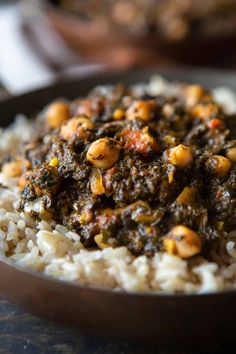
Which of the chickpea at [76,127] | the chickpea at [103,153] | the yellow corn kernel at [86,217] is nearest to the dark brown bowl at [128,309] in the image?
the yellow corn kernel at [86,217]

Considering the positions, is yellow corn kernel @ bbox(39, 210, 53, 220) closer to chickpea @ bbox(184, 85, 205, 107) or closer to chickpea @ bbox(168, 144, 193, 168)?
chickpea @ bbox(168, 144, 193, 168)

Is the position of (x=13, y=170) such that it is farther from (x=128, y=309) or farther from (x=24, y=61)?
(x=24, y=61)

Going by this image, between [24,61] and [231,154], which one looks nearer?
[231,154]

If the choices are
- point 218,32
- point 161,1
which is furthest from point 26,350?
point 161,1

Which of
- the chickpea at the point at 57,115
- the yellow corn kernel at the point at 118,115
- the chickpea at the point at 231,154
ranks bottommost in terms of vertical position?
the chickpea at the point at 231,154

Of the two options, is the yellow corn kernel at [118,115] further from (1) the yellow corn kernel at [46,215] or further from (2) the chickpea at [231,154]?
(1) the yellow corn kernel at [46,215]

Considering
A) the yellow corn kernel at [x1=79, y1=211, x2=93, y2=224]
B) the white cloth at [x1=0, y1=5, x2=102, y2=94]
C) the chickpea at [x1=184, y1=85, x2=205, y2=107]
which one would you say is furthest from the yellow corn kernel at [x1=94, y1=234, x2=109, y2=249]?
the white cloth at [x1=0, y1=5, x2=102, y2=94]

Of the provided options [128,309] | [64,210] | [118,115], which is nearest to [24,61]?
[118,115]
